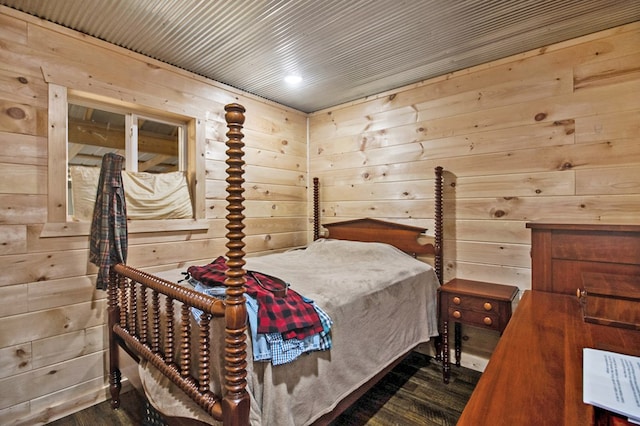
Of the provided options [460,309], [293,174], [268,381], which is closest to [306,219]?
[293,174]

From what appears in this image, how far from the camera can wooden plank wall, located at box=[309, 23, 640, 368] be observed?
7.05 ft

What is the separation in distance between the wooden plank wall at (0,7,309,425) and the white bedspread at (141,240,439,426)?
947mm

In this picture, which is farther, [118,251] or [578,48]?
[578,48]

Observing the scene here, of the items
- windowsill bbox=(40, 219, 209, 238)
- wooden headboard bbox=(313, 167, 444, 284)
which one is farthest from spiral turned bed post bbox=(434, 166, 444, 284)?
windowsill bbox=(40, 219, 209, 238)

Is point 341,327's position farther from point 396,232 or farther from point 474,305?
point 396,232

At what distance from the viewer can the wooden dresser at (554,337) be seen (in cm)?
73

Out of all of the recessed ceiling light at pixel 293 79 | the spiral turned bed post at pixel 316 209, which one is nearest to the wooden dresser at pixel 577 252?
the recessed ceiling light at pixel 293 79

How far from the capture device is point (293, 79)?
293 cm

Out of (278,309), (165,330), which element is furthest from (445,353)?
(165,330)

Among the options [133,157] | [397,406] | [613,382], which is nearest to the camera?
[613,382]

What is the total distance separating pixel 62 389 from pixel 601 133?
12.9 ft

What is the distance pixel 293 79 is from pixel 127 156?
1521 mm

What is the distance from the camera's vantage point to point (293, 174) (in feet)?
12.3

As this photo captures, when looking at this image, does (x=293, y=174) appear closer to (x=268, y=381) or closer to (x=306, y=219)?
(x=306, y=219)
